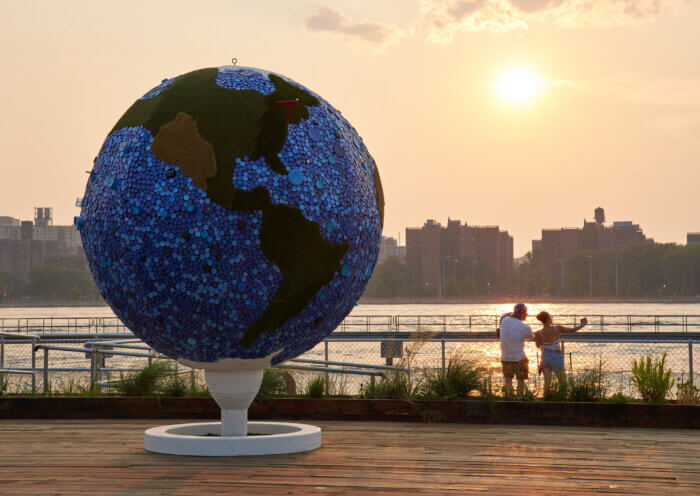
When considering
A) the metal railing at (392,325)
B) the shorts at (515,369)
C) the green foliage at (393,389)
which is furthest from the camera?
the metal railing at (392,325)

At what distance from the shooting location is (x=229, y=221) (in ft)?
24.7

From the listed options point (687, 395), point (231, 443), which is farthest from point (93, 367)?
point (687, 395)

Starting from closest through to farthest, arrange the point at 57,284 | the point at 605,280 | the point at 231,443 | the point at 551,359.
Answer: the point at 231,443, the point at 551,359, the point at 57,284, the point at 605,280

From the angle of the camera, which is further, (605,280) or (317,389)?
(605,280)

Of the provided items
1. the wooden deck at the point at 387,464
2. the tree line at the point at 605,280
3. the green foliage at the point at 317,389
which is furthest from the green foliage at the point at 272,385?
the tree line at the point at 605,280

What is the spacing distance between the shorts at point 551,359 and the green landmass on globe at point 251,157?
655 cm

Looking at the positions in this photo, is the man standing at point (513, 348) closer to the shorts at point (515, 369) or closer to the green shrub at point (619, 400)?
the shorts at point (515, 369)

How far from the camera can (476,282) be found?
561ft

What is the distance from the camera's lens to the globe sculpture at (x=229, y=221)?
7.56 meters

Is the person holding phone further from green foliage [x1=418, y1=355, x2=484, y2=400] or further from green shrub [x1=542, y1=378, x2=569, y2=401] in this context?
green foliage [x1=418, y1=355, x2=484, y2=400]

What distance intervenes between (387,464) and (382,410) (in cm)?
295

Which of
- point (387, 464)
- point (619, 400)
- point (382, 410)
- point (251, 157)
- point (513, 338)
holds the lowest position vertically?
point (387, 464)

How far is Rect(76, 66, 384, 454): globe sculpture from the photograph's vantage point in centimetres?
756

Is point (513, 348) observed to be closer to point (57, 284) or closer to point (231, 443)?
point (231, 443)
